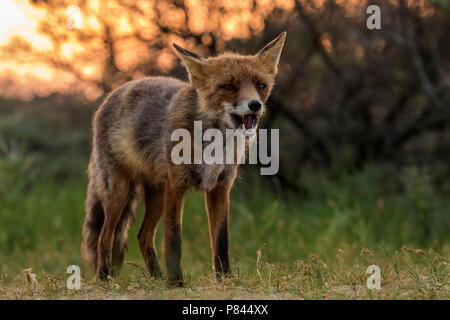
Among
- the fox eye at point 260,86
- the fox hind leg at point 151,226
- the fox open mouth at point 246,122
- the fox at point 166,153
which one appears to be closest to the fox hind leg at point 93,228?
the fox at point 166,153

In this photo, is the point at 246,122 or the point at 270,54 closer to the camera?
the point at 246,122

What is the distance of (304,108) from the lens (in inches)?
351

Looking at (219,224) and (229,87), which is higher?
(229,87)

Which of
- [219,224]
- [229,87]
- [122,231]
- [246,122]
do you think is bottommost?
[122,231]

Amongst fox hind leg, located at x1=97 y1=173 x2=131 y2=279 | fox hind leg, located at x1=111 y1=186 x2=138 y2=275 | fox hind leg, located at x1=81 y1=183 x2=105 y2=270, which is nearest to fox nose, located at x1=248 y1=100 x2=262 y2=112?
fox hind leg, located at x1=97 y1=173 x2=131 y2=279

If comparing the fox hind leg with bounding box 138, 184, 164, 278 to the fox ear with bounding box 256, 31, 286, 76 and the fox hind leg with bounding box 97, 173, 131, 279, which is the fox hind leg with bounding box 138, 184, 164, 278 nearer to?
the fox hind leg with bounding box 97, 173, 131, 279

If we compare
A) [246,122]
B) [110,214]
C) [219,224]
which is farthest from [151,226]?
[246,122]

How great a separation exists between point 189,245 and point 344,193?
2.29m

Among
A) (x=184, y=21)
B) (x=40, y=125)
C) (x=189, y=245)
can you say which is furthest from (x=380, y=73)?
(x=40, y=125)

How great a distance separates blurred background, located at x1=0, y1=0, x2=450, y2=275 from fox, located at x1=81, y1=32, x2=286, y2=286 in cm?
234

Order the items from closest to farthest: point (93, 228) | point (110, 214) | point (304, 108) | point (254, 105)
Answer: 1. point (254, 105)
2. point (110, 214)
3. point (93, 228)
4. point (304, 108)

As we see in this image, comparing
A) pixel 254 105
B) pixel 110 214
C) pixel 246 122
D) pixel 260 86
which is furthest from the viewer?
pixel 110 214

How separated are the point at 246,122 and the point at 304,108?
508cm

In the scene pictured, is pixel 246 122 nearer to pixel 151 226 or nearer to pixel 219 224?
pixel 219 224
